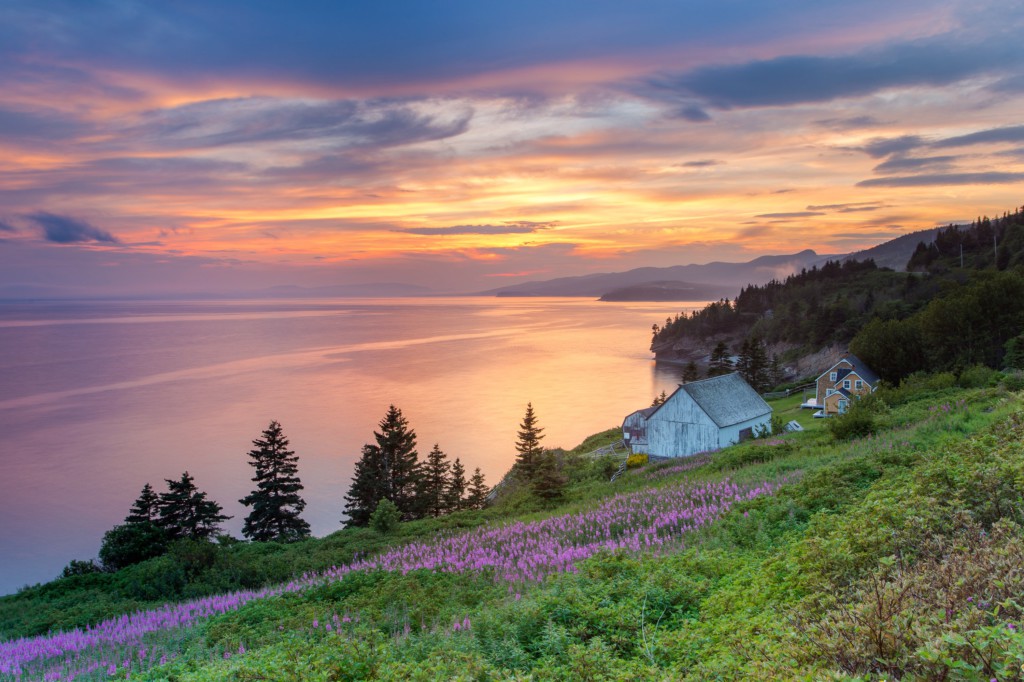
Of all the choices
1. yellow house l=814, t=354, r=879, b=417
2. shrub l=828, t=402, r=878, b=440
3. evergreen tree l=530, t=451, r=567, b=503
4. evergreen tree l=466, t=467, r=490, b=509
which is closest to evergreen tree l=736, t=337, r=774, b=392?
yellow house l=814, t=354, r=879, b=417

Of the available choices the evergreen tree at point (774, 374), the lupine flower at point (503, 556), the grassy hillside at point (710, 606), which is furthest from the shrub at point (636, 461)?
the evergreen tree at point (774, 374)

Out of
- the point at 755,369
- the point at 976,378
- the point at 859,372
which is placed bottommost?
the point at 755,369

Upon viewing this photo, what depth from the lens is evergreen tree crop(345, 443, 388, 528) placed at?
34781mm

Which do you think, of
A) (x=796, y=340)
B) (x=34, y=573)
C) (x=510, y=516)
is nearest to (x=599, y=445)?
(x=510, y=516)

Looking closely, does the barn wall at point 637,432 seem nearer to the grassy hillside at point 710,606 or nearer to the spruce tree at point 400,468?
the spruce tree at point 400,468

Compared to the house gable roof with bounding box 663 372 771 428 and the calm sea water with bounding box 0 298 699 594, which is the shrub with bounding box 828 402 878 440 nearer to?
the house gable roof with bounding box 663 372 771 428

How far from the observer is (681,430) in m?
42.6

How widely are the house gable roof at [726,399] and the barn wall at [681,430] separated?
468mm

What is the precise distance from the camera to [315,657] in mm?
6430

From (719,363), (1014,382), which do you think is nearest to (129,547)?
(1014,382)

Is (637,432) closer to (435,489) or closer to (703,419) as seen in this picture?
(703,419)

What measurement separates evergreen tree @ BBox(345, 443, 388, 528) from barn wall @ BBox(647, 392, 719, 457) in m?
20.4

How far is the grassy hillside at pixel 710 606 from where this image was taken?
415 cm

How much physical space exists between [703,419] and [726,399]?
11.5 feet
